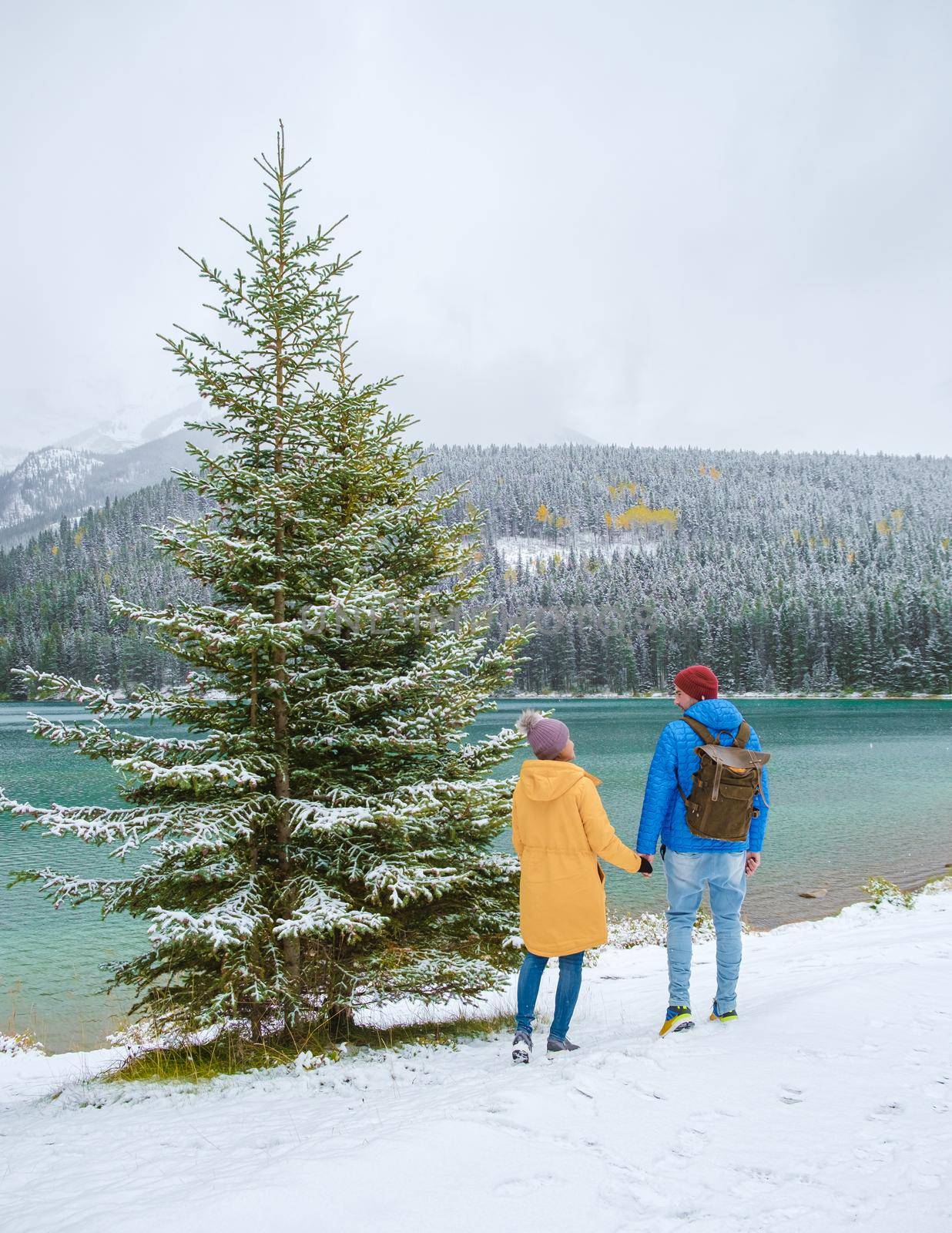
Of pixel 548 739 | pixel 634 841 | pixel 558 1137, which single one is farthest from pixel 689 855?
pixel 634 841

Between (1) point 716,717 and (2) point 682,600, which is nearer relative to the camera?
(1) point 716,717

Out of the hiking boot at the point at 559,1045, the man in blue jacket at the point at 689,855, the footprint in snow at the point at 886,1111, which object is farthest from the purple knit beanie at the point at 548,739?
the footprint in snow at the point at 886,1111

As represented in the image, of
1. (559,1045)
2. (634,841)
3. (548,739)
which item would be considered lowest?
(634,841)

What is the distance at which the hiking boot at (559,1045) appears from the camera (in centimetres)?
460

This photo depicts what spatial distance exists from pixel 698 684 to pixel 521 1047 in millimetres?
2709

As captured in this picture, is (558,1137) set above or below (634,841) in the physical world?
above

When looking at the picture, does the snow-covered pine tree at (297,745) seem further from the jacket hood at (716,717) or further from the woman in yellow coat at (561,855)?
the jacket hood at (716,717)

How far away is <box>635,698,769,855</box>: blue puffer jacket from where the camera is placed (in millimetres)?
4531

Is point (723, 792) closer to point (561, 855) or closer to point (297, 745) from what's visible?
point (561, 855)

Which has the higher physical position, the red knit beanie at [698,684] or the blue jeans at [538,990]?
the red knit beanie at [698,684]

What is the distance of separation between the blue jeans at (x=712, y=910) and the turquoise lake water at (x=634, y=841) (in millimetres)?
9570

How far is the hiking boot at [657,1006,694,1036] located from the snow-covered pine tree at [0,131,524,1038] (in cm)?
171

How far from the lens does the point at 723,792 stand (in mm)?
4418

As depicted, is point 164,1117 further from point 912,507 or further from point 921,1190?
point 912,507
